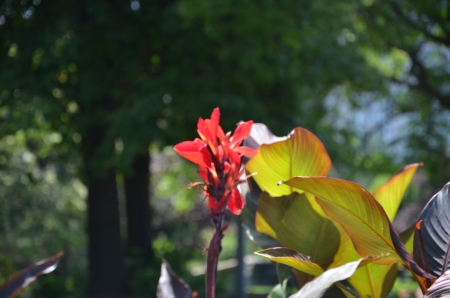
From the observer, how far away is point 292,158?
218 cm

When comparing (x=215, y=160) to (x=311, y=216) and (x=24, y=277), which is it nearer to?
(x=311, y=216)

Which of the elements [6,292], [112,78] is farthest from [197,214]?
[6,292]

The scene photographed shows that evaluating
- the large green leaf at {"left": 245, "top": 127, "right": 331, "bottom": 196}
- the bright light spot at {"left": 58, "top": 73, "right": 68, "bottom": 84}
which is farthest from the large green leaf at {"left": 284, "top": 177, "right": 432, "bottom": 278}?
the bright light spot at {"left": 58, "top": 73, "right": 68, "bottom": 84}

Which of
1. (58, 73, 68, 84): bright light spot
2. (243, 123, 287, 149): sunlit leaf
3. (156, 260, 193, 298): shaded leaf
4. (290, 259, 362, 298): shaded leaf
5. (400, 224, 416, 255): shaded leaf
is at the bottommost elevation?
(400, 224, 416, 255): shaded leaf

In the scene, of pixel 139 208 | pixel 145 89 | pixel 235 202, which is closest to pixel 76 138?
pixel 139 208

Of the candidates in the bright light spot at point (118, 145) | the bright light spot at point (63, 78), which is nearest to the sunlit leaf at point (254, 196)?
the bright light spot at point (118, 145)

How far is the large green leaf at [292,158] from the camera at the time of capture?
216 cm

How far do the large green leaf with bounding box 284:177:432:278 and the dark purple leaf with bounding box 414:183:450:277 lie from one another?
3.9 inches

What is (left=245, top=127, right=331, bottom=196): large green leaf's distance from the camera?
2156mm

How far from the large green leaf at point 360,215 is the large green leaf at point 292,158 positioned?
0.41 meters

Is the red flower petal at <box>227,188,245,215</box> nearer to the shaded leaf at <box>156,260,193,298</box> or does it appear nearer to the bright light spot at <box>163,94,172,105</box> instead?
the shaded leaf at <box>156,260,193,298</box>

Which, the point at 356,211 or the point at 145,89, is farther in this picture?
the point at 145,89

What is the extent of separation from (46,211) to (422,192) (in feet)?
27.6

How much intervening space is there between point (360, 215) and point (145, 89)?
241 inches
